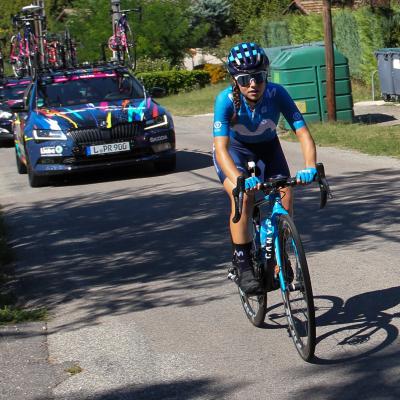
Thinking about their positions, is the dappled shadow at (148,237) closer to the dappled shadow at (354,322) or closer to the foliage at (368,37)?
the dappled shadow at (354,322)

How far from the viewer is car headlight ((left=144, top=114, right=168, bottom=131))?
15.3 m

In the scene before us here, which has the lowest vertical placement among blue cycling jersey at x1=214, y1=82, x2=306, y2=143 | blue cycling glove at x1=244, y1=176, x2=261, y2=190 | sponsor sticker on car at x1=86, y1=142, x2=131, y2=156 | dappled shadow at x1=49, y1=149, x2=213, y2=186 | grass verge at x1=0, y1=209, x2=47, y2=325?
dappled shadow at x1=49, y1=149, x2=213, y2=186

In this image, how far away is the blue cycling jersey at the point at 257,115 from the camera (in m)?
6.41

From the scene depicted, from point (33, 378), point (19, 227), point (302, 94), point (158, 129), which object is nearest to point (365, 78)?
point (302, 94)

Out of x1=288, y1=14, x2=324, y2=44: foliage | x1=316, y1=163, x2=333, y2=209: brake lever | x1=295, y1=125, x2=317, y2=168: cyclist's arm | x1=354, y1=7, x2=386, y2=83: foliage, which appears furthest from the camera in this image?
x1=288, y1=14, x2=324, y2=44: foliage

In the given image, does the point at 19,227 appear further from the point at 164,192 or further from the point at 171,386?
the point at 171,386

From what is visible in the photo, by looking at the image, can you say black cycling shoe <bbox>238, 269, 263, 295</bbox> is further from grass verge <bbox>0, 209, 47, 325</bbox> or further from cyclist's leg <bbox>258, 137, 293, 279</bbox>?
grass verge <bbox>0, 209, 47, 325</bbox>

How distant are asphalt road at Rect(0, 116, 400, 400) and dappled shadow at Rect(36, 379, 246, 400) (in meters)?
0.01

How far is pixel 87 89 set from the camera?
1623 cm

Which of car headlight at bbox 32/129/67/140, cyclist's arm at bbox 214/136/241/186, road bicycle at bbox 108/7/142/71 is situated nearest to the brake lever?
cyclist's arm at bbox 214/136/241/186

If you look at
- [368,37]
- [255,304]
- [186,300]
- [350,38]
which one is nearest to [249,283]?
[255,304]

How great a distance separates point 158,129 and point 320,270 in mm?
7426

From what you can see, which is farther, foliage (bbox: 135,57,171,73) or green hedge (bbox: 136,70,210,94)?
foliage (bbox: 135,57,171,73)

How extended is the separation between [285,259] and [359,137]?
1255 cm
